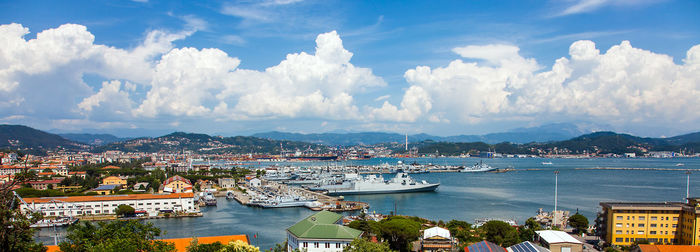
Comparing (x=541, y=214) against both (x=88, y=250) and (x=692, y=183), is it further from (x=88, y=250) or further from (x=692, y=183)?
(x=692, y=183)

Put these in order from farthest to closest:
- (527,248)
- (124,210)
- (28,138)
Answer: (28,138)
(124,210)
(527,248)

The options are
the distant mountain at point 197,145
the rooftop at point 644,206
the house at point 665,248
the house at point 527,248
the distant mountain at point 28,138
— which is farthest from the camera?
the distant mountain at point 197,145

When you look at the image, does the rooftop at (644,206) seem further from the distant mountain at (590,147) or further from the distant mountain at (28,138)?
the distant mountain at (28,138)

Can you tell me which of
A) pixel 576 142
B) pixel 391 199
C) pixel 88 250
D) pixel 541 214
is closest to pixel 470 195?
pixel 391 199

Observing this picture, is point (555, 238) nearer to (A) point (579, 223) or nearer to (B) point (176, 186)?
(A) point (579, 223)

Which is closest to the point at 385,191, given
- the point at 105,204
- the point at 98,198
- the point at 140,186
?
the point at 140,186

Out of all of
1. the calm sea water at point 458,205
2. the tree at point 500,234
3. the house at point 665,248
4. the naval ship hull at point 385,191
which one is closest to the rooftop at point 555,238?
the tree at point 500,234

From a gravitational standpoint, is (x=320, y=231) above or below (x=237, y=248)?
below
